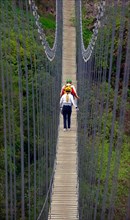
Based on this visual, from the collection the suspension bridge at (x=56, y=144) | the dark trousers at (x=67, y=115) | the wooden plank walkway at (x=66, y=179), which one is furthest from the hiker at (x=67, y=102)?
the wooden plank walkway at (x=66, y=179)

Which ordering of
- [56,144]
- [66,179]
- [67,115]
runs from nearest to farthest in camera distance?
[66,179]
[56,144]
[67,115]

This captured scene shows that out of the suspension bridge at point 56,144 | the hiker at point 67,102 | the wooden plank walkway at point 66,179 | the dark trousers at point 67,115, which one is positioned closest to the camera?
the suspension bridge at point 56,144

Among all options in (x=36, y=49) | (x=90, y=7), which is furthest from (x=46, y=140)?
Result: (x=90, y=7)

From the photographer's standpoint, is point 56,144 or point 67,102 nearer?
point 67,102

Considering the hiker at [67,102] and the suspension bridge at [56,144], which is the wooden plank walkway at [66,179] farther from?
the hiker at [67,102]

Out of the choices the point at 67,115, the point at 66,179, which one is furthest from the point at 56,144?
the point at 66,179

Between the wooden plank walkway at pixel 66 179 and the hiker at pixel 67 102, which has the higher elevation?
the hiker at pixel 67 102

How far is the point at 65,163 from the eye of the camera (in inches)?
352

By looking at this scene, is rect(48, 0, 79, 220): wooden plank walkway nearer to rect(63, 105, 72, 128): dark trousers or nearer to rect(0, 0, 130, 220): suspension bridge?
rect(0, 0, 130, 220): suspension bridge

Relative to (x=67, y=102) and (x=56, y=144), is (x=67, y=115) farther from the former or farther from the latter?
(x=67, y=102)

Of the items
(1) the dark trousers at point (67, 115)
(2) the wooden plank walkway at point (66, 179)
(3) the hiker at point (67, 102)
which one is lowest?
(2) the wooden plank walkway at point (66, 179)

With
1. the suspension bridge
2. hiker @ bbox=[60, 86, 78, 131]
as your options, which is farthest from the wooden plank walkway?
hiker @ bbox=[60, 86, 78, 131]

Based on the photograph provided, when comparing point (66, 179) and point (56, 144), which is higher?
point (56, 144)

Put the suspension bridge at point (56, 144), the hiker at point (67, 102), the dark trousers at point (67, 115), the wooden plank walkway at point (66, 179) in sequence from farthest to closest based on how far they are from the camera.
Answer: the dark trousers at point (67, 115) < the hiker at point (67, 102) < the wooden plank walkway at point (66, 179) < the suspension bridge at point (56, 144)
